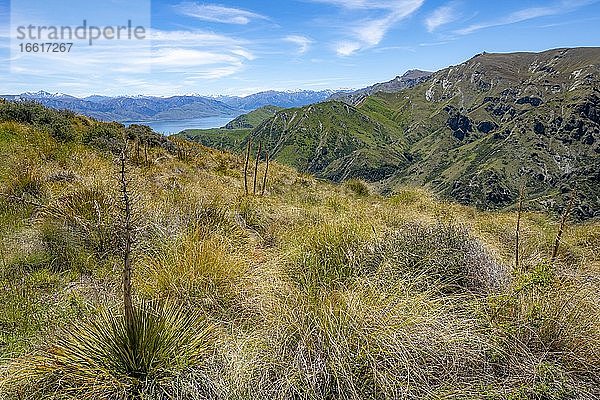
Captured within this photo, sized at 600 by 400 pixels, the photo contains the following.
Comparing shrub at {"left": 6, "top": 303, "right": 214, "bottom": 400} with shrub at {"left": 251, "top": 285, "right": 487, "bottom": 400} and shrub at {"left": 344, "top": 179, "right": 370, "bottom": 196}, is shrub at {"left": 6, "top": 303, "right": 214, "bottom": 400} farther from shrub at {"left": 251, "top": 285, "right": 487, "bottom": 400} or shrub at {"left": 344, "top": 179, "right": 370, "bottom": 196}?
shrub at {"left": 344, "top": 179, "right": 370, "bottom": 196}

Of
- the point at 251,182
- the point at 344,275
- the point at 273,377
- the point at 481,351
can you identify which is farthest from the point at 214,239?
the point at 251,182

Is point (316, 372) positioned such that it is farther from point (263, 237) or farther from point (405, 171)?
point (405, 171)

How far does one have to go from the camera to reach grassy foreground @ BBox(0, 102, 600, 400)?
2.99 meters

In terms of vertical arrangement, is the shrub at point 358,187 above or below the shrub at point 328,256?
below

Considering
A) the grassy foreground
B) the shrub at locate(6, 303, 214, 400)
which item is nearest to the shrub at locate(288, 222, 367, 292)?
the grassy foreground

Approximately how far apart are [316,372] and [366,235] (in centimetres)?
273

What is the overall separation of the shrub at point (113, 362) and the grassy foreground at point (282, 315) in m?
0.01

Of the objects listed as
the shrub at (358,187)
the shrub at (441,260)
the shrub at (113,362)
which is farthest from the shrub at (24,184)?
the shrub at (358,187)

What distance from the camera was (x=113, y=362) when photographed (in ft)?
9.70

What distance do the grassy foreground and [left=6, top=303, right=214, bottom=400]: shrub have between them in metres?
0.01

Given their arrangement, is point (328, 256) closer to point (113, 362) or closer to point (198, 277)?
point (198, 277)

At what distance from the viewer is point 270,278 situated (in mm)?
4516

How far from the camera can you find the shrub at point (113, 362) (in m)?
2.85

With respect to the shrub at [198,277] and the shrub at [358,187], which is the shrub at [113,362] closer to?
the shrub at [198,277]
